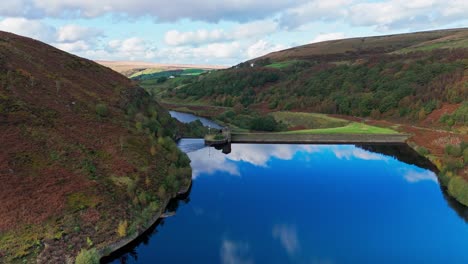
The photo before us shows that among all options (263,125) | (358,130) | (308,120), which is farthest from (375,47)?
(263,125)

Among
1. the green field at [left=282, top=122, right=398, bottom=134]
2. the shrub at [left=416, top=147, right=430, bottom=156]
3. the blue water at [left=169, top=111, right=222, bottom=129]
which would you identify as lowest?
the shrub at [left=416, top=147, right=430, bottom=156]

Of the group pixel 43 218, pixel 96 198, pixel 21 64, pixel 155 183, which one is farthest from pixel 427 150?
pixel 21 64

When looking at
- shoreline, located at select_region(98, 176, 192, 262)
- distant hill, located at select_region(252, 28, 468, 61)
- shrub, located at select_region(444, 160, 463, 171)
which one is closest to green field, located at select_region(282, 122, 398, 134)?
shrub, located at select_region(444, 160, 463, 171)

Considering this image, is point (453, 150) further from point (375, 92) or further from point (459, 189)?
point (375, 92)

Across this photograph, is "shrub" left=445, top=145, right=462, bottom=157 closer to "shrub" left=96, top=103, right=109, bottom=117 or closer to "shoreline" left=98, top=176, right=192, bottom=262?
"shoreline" left=98, top=176, right=192, bottom=262

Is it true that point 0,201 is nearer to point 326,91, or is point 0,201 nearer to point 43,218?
point 43,218

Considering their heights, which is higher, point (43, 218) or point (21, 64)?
point (21, 64)
